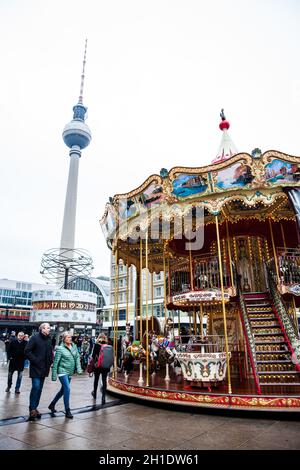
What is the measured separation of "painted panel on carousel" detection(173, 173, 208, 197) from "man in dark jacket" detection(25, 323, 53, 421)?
515 centimetres

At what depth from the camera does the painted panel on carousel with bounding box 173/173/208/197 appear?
28.0 ft

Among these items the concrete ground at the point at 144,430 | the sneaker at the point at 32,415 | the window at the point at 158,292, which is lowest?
the concrete ground at the point at 144,430

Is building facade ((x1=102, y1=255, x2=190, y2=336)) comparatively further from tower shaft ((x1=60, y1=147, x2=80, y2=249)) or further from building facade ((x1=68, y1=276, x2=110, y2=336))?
tower shaft ((x1=60, y1=147, x2=80, y2=249))

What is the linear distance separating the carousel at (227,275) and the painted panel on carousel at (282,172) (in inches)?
1.1

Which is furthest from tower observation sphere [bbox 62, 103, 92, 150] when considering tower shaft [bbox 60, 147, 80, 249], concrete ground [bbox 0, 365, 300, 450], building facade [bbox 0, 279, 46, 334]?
concrete ground [bbox 0, 365, 300, 450]

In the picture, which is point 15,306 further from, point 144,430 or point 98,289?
point 144,430

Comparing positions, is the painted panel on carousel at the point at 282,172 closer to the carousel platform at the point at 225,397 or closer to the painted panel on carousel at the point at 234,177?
the painted panel on carousel at the point at 234,177

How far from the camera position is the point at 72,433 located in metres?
4.84

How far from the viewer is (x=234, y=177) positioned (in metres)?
8.27

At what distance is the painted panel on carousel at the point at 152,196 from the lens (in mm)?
8984

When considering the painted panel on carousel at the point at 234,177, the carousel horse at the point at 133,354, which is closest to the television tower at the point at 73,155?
the carousel horse at the point at 133,354
